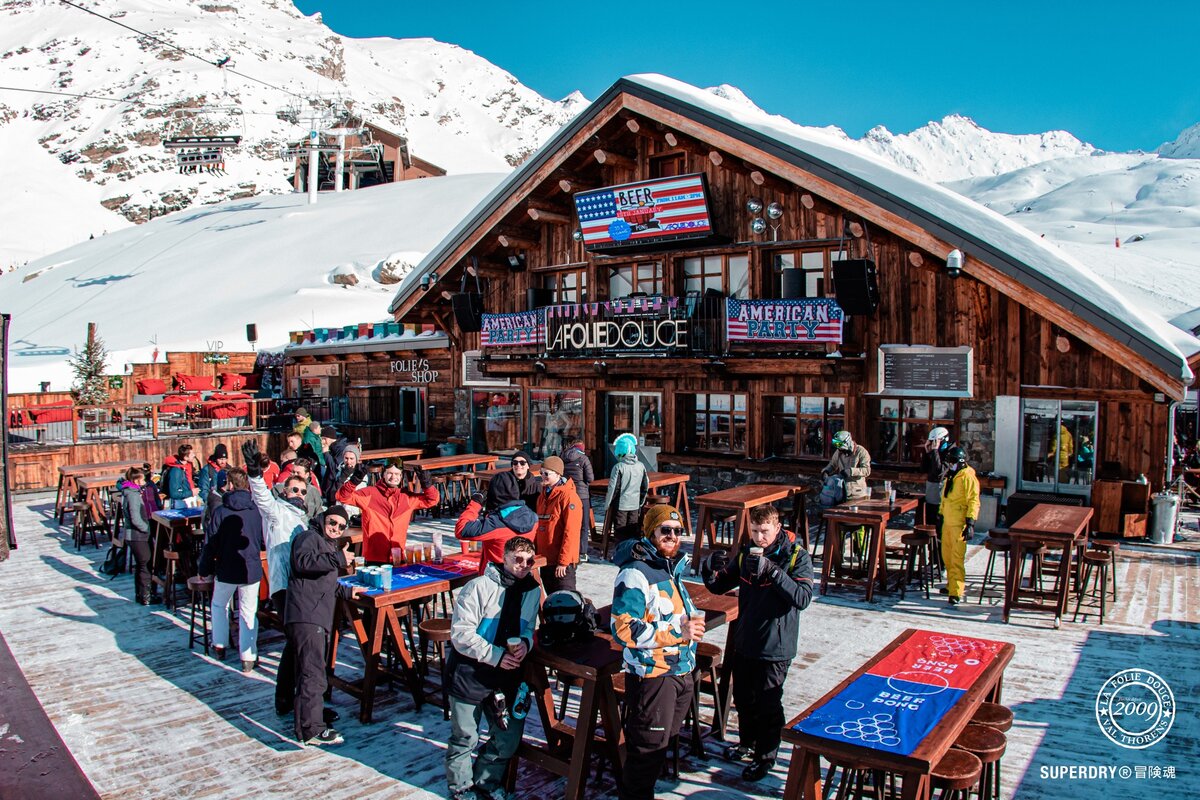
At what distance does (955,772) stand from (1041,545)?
17.6 ft

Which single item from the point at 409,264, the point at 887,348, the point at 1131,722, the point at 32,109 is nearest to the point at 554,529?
the point at 1131,722

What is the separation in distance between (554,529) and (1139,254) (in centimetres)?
2768

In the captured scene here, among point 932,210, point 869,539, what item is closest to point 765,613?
point 869,539

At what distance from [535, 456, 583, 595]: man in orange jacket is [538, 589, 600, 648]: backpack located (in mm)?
2267

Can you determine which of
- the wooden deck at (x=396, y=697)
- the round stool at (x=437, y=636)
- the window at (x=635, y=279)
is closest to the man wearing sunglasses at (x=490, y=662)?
the wooden deck at (x=396, y=697)

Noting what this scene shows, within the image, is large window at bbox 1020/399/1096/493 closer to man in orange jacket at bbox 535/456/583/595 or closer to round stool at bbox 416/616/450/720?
man in orange jacket at bbox 535/456/583/595

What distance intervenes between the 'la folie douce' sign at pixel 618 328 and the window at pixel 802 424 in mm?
2116

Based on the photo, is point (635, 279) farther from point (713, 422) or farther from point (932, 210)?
point (932, 210)

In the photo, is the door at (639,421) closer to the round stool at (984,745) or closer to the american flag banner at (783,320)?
the american flag banner at (783,320)

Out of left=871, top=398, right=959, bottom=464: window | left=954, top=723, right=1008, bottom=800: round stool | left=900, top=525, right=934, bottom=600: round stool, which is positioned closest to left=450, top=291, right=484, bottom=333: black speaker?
left=871, top=398, right=959, bottom=464: window

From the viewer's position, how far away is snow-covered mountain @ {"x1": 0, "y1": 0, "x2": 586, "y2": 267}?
107 metres

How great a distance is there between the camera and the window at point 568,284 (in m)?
17.9

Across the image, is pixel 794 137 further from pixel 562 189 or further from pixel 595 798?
pixel 595 798

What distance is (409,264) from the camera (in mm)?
46344
